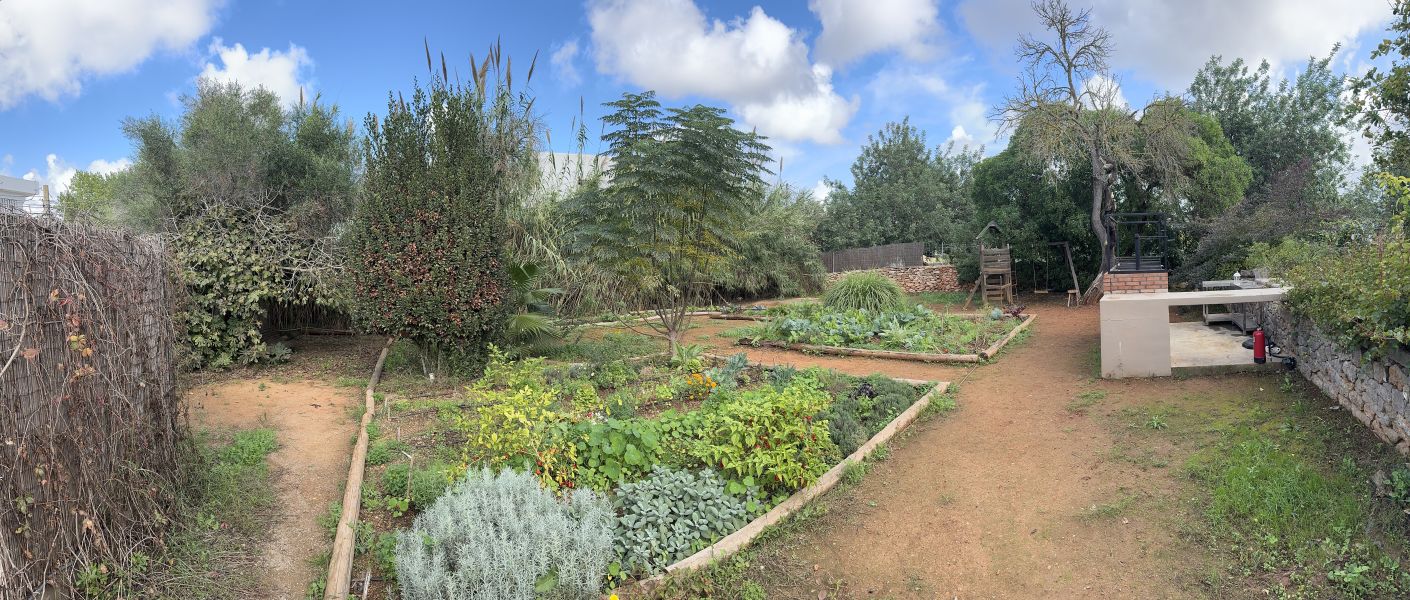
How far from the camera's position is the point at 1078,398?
6.90 m

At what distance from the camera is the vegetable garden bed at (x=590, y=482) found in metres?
3.35

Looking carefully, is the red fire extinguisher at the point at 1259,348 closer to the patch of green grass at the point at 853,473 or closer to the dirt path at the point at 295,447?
the patch of green grass at the point at 853,473

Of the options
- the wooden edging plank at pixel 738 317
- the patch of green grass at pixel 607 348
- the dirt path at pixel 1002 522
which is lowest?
Answer: the dirt path at pixel 1002 522

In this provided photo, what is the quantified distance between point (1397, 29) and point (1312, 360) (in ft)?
18.1

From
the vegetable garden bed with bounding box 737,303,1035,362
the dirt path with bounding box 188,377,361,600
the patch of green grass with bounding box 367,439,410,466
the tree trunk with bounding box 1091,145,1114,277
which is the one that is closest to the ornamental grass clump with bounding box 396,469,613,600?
the dirt path with bounding box 188,377,361,600

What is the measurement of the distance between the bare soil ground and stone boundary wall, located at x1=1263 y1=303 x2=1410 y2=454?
6.26 meters

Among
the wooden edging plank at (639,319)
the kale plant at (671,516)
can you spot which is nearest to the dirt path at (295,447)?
the kale plant at (671,516)

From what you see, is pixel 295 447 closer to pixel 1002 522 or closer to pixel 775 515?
pixel 775 515

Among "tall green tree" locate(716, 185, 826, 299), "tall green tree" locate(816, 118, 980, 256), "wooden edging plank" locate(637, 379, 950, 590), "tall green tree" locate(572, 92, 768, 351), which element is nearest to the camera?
"wooden edging plank" locate(637, 379, 950, 590)

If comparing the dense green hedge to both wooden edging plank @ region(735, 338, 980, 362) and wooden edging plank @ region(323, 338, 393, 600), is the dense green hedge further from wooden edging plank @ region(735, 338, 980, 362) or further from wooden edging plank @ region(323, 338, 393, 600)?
wooden edging plank @ region(323, 338, 393, 600)

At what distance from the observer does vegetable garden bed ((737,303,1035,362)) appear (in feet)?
30.5

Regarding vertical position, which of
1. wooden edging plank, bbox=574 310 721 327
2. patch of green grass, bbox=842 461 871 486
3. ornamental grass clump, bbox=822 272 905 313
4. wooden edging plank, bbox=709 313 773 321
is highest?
ornamental grass clump, bbox=822 272 905 313

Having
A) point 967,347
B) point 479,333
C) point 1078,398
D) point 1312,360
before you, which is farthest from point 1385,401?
point 479,333

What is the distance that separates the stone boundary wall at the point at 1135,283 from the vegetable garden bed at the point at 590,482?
17.5ft
